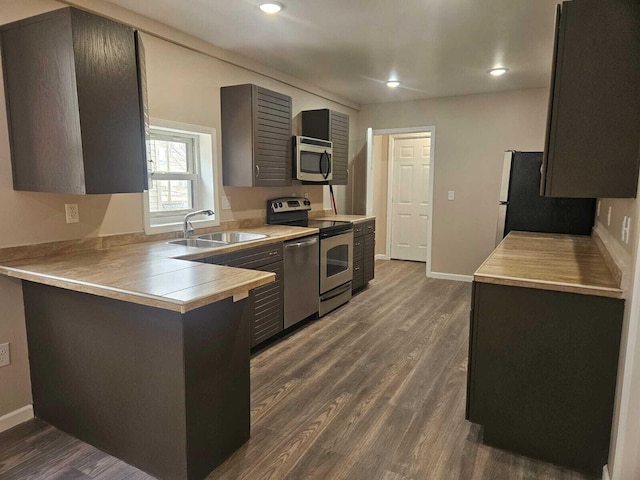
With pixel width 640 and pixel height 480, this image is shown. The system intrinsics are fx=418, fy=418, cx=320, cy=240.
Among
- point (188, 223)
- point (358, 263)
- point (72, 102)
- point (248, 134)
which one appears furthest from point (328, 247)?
point (72, 102)

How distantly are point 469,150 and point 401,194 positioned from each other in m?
1.67

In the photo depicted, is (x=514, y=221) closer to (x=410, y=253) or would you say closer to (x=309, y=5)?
(x=309, y=5)

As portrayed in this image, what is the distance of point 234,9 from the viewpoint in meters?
2.61

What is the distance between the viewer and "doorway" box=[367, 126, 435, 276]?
6.59 meters

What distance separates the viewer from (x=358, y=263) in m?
4.80

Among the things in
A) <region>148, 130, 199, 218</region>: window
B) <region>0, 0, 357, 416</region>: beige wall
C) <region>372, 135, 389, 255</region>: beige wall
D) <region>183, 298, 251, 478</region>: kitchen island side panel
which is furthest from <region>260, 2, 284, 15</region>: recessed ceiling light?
<region>372, 135, 389, 255</region>: beige wall

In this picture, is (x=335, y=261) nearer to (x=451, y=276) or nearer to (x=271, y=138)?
(x=271, y=138)

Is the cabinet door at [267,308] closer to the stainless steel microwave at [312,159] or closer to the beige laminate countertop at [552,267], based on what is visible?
the stainless steel microwave at [312,159]

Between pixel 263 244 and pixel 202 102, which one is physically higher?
pixel 202 102

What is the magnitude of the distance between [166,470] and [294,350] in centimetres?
154

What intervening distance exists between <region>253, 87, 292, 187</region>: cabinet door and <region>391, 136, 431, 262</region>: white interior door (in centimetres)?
321

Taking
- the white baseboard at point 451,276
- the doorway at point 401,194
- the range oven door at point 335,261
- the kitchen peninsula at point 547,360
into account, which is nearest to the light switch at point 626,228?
the kitchen peninsula at point 547,360

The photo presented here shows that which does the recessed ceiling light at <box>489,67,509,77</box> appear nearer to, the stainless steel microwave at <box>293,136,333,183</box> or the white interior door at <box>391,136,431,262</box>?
the stainless steel microwave at <box>293,136,333,183</box>

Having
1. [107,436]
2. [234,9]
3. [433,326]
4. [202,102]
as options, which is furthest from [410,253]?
[107,436]
